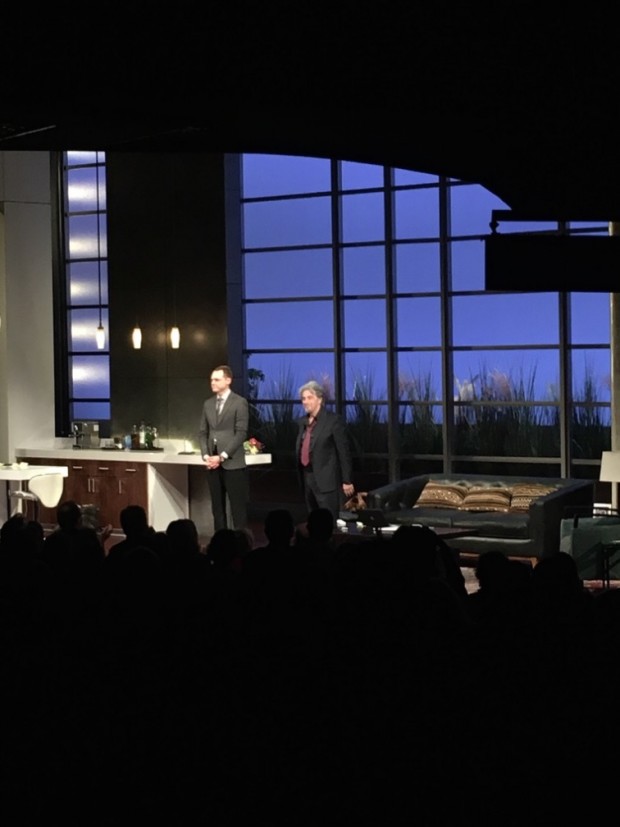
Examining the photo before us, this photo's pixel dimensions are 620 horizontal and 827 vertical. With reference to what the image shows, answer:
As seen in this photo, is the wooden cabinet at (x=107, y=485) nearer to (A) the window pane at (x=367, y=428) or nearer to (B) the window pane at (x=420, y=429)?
(A) the window pane at (x=367, y=428)

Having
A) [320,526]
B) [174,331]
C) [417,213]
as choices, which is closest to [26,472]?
[174,331]

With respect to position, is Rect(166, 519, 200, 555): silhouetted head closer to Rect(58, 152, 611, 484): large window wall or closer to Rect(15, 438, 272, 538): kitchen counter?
Rect(15, 438, 272, 538): kitchen counter

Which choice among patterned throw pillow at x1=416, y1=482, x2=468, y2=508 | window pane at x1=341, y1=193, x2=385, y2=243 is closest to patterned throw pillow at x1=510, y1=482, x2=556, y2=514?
patterned throw pillow at x1=416, y1=482, x2=468, y2=508

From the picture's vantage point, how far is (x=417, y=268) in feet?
46.9

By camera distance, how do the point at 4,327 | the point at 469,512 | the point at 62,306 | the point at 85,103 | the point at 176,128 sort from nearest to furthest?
the point at 85,103 < the point at 176,128 < the point at 469,512 < the point at 4,327 < the point at 62,306

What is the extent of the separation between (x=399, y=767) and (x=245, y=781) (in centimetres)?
43

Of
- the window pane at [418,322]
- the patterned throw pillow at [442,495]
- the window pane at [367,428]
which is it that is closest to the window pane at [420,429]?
the window pane at [367,428]

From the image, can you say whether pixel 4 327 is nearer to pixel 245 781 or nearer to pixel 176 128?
pixel 176 128

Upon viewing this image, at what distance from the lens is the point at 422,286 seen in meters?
14.3

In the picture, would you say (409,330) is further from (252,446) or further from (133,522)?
(133,522)

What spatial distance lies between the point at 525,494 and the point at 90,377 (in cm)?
697

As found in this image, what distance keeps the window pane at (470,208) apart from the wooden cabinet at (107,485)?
4196 millimetres

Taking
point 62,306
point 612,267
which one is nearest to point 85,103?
point 612,267

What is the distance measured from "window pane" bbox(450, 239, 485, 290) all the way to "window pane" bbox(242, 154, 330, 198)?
1772mm
